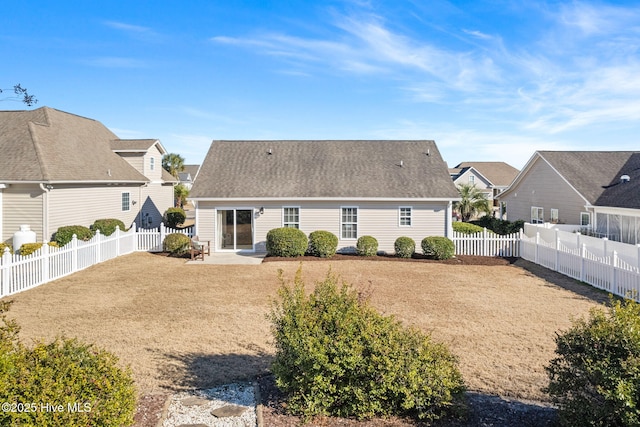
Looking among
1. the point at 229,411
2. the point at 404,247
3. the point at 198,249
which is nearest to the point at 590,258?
the point at 404,247

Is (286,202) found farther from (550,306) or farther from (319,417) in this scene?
(319,417)

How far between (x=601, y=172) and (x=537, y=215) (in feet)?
13.1

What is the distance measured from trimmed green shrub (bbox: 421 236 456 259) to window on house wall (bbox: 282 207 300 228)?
19.7 ft

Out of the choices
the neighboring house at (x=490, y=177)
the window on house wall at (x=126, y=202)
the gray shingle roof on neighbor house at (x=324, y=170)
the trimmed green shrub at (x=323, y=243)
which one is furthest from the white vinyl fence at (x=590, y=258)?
the neighboring house at (x=490, y=177)

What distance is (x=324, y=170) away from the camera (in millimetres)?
21891

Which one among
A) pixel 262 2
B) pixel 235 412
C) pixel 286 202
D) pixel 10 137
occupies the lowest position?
pixel 235 412

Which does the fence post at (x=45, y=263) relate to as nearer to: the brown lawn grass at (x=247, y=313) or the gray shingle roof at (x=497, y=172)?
the brown lawn grass at (x=247, y=313)

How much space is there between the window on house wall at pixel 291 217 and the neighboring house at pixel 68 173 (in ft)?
29.7

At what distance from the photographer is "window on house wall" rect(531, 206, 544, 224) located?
79.8ft

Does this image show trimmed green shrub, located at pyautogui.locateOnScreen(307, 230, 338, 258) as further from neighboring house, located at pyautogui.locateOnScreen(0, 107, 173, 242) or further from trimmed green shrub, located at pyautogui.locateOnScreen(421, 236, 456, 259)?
neighboring house, located at pyautogui.locateOnScreen(0, 107, 173, 242)

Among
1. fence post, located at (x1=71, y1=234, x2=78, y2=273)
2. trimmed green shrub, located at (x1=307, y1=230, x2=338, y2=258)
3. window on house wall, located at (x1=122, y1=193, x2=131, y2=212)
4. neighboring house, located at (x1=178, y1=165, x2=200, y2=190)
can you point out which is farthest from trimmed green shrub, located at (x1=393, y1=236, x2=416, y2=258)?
neighboring house, located at (x1=178, y1=165, x2=200, y2=190)

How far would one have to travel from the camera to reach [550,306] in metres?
10.7

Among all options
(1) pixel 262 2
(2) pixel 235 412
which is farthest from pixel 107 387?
(1) pixel 262 2

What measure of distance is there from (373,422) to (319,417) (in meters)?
0.62
